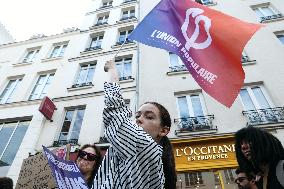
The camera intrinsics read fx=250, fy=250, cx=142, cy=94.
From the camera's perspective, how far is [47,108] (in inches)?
446

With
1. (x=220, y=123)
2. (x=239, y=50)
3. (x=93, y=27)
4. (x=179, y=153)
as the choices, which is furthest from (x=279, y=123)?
(x=93, y=27)

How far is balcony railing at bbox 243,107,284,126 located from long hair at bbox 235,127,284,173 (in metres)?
6.60

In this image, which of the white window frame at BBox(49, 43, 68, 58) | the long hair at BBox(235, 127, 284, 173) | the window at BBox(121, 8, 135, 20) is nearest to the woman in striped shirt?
the long hair at BBox(235, 127, 284, 173)

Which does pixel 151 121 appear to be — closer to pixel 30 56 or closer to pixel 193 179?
pixel 193 179

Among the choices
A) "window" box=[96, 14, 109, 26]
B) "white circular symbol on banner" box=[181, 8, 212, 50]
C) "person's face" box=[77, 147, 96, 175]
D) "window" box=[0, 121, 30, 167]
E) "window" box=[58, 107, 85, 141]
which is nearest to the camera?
"person's face" box=[77, 147, 96, 175]

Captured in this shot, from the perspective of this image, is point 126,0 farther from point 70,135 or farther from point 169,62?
point 70,135

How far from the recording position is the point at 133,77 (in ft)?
40.0

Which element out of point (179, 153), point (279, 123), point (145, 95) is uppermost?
point (145, 95)

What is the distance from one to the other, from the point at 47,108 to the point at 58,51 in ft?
20.1

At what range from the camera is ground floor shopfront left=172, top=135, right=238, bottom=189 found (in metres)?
8.35

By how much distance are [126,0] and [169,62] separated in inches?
341

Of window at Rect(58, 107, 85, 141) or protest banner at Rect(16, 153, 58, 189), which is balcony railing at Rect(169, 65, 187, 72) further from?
protest banner at Rect(16, 153, 58, 189)

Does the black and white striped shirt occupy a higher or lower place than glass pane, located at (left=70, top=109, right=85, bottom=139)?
lower

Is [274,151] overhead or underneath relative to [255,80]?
underneath
